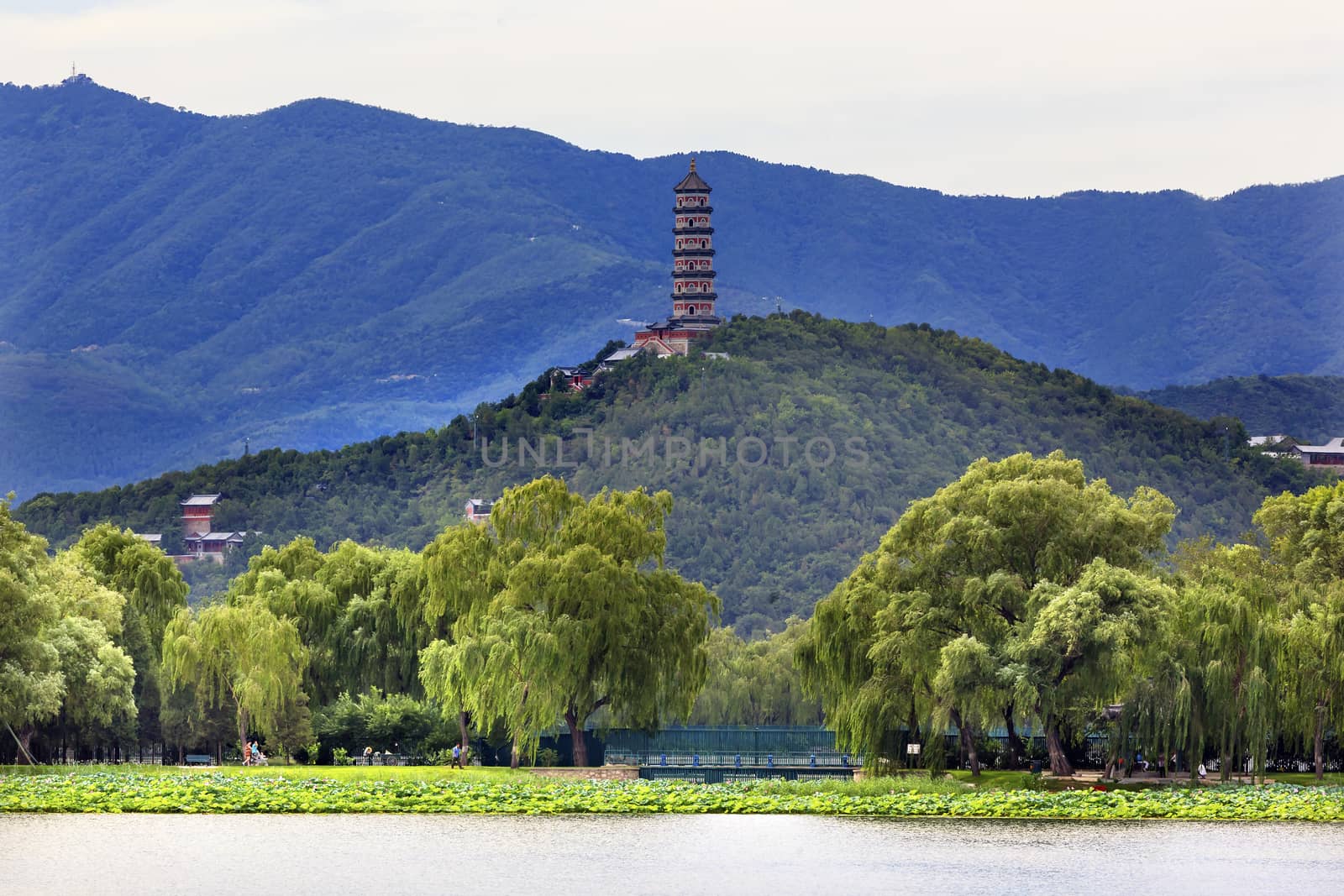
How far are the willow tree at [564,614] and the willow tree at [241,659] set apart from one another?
16.3 ft

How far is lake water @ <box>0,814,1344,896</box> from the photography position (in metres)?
42.2

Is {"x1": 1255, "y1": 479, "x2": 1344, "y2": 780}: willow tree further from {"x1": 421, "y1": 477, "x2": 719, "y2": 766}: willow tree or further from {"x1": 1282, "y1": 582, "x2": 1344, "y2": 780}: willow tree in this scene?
{"x1": 421, "y1": 477, "x2": 719, "y2": 766}: willow tree

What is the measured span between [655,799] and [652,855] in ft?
34.0

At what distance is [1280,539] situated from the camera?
3073 inches

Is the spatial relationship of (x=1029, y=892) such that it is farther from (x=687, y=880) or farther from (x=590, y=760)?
(x=590, y=760)

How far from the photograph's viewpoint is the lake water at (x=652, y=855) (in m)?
42.2

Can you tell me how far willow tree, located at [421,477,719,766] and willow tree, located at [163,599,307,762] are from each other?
4967mm

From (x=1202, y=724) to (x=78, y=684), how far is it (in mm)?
34382

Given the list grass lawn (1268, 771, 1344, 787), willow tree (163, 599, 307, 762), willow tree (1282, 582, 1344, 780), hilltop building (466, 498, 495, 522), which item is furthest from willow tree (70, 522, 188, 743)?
hilltop building (466, 498, 495, 522)

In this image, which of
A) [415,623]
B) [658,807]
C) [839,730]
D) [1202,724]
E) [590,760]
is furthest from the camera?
[415,623]

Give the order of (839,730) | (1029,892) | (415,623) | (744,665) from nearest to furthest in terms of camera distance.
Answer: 1. (1029,892)
2. (839,730)
3. (415,623)
4. (744,665)

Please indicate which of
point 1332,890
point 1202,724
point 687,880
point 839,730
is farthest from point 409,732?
point 1332,890

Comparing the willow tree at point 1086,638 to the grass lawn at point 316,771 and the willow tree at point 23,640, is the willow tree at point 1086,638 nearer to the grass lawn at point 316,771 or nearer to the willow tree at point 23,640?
the grass lawn at point 316,771

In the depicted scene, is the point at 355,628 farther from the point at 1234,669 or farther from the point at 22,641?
the point at 1234,669
